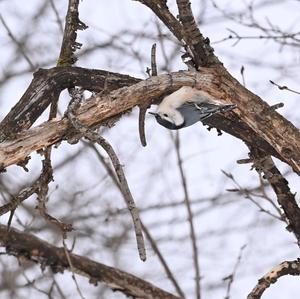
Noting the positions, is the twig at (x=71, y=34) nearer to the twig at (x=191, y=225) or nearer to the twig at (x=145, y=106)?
the twig at (x=145, y=106)

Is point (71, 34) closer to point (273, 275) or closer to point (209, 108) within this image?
point (209, 108)

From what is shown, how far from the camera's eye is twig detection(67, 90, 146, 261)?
1.15 meters

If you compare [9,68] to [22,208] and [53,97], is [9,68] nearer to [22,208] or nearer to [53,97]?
[22,208]

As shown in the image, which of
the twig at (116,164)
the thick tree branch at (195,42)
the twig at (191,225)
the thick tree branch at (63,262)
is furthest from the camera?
the twig at (191,225)

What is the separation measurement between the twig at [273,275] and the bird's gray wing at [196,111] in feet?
1.36

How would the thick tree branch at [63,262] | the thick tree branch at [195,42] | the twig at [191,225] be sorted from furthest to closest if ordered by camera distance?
1. the twig at [191,225]
2. the thick tree branch at [63,262]
3. the thick tree branch at [195,42]

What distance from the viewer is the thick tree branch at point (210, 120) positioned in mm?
1273

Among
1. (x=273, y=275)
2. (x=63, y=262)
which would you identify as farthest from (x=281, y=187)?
(x=63, y=262)

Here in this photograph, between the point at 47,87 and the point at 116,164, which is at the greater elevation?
the point at 47,87

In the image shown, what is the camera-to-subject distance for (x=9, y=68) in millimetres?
3611

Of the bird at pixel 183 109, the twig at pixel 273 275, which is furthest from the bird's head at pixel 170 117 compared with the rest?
the twig at pixel 273 275

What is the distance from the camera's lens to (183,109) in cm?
→ 133

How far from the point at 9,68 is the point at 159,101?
2.39 m

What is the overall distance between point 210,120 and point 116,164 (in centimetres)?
35
